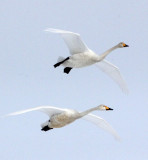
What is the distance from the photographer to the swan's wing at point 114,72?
29.4 metres

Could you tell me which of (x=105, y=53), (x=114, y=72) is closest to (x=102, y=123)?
(x=105, y=53)

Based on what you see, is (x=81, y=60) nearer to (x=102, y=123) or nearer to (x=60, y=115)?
(x=60, y=115)

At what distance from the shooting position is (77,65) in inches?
1056

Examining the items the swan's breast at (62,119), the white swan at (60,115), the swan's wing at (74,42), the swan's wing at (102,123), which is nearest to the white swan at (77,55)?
the swan's wing at (74,42)

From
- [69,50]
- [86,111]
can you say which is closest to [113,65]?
[69,50]

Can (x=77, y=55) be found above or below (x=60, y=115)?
above

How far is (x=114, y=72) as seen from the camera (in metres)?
29.6

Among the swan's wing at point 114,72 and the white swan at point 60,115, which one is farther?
the swan's wing at point 114,72

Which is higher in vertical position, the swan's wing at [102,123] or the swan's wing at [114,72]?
the swan's wing at [114,72]

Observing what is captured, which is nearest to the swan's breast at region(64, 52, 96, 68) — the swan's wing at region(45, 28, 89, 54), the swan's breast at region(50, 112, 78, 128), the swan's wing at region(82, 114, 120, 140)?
the swan's wing at region(45, 28, 89, 54)

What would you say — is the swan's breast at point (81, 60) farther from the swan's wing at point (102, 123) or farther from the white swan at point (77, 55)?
the swan's wing at point (102, 123)

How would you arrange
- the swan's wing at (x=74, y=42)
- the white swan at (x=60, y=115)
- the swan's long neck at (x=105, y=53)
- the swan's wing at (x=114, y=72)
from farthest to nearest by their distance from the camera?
the swan's wing at (x=114, y=72), the swan's long neck at (x=105, y=53), the swan's wing at (x=74, y=42), the white swan at (x=60, y=115)

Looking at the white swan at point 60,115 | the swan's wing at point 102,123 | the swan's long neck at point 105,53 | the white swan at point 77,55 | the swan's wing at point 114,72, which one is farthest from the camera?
the swan's wing at point 114,72

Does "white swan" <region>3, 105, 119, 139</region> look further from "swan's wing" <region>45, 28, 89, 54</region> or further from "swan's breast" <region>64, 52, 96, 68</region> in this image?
"swan's wing" <region>45, 28, 89, 54</region>
